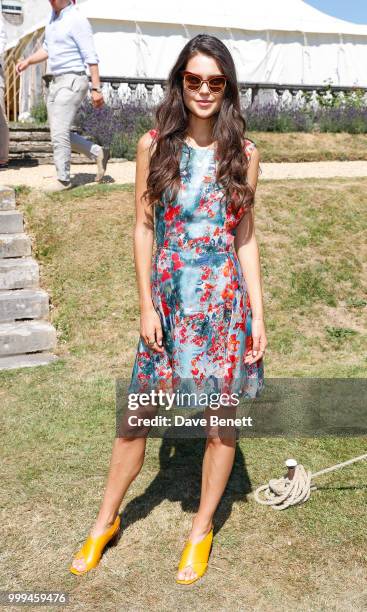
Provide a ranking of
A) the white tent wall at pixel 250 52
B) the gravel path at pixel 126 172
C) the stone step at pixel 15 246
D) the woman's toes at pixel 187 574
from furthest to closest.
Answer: the white tent wall at pixel 250 52
the gravel path at pixel 126 172
the stone step at pixel 15 246
the woman's toes at pixel 187 574

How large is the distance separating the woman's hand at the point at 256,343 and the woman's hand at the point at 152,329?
385 millimetres

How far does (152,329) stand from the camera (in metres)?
2.92

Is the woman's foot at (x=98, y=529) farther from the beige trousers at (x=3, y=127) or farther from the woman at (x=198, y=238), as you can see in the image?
the beige trousers at (x=3, y=127)

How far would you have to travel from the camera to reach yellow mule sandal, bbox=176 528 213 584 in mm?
3073

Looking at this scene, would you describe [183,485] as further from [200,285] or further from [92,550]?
[200,285]

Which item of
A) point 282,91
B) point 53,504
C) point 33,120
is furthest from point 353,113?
point 53,504

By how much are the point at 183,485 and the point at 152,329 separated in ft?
4.13

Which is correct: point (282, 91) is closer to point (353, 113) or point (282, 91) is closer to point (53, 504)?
point (353, 113)

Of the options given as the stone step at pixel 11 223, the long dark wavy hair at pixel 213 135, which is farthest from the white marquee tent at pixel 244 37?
the long dark wavy hair at pixel 213 135

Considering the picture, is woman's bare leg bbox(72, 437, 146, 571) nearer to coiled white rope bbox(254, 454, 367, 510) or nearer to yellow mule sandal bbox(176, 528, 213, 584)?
yellow mule sandal bbox(176, 528, 213, 584)

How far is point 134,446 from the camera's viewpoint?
10.0ft

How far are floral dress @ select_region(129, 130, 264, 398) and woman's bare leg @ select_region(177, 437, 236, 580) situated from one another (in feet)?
0.84

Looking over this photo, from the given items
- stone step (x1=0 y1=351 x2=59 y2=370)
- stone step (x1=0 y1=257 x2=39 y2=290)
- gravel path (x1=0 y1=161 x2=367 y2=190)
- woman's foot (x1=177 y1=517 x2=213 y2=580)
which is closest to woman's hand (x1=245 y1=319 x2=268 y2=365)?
woman's foot (x1=177 y1=517 x2=213 y2=580)

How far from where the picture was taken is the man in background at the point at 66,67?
24.2 ft
